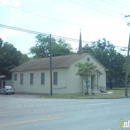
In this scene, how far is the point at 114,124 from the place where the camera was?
10.2m

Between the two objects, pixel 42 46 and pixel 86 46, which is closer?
pixel 86 46

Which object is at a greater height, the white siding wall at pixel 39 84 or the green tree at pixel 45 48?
the green tree at pixel 45 48

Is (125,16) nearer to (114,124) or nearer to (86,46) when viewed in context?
(114,124)

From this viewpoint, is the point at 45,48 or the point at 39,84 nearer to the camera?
the point at 39,84

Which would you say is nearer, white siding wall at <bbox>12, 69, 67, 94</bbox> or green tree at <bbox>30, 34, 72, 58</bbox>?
white siding wall at <bbox>12, 69, 67, 94</bbox>

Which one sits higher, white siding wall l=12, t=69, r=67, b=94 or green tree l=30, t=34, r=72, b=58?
green tree l=30, t=34, r=72, b=58

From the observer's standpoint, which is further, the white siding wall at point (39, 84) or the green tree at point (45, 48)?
the green tree at point (45, 48)

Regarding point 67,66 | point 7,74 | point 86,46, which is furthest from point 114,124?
point 86,46

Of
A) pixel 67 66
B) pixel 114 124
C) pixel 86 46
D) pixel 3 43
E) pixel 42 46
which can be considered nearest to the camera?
pixel 114 124

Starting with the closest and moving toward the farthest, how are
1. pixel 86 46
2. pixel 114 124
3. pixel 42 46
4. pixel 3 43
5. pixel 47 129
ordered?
1. pixel 47 129
2. pixel 114 124
3. pixel 3 43
4. pixel 86 46
5. pixel 42 46

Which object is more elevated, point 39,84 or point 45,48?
point 45,48

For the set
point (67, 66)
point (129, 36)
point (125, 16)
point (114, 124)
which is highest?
point (125, 16)

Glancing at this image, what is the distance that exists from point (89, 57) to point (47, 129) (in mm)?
34107

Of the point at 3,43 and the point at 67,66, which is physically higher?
the point at 3,43
